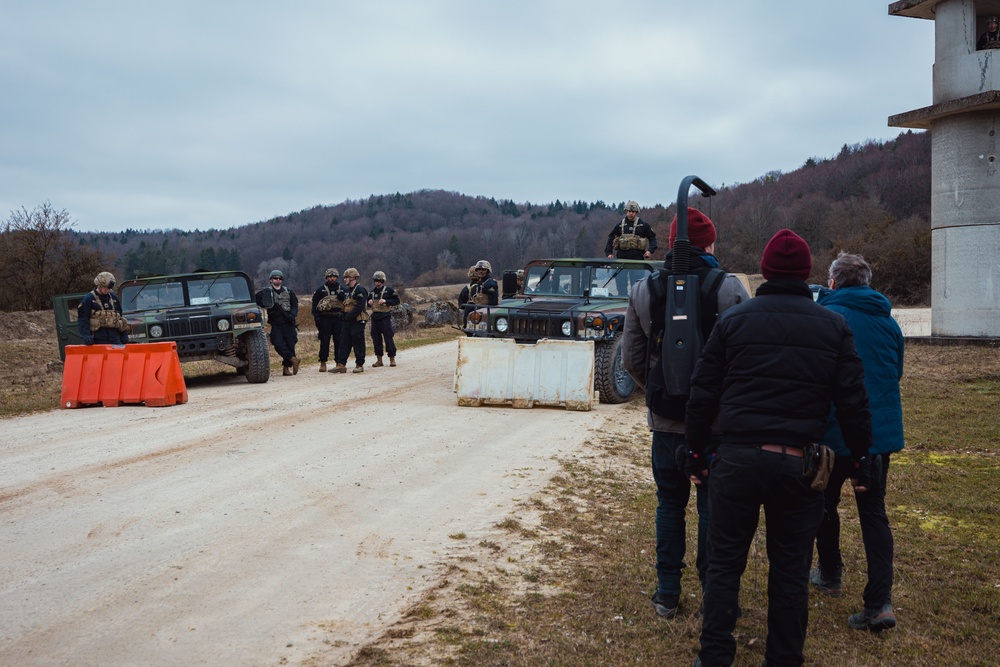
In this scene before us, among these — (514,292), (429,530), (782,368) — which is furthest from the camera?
(514,292)

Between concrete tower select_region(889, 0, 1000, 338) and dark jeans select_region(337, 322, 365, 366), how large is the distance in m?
11.6

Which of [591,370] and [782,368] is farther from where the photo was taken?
[591,370]

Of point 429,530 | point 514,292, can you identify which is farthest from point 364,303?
point 429,530

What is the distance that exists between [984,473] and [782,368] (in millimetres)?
5036

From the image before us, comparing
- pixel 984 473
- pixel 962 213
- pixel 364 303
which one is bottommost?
pixel 984 473

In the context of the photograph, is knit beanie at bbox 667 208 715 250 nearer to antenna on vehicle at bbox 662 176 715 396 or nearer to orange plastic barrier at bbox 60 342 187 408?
antenna on vehicle at bbox 662 176 715 396

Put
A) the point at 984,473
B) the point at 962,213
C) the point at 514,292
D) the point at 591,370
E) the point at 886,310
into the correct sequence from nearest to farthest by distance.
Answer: the point at 886,310, the point at 984,473, the point at 591,370, the point at 514,292, the point at 962,213

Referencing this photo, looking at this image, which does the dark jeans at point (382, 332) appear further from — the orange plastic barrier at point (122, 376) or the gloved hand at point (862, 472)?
the gloved hand at point (862, 472)

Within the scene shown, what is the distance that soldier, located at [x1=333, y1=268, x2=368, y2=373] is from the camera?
15.2 m

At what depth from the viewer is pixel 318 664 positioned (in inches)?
141

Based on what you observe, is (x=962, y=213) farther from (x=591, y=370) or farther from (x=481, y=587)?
(x=481, y=587)

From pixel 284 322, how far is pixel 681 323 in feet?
40.8

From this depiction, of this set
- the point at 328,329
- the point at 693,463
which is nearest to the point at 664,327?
the point at 693,463

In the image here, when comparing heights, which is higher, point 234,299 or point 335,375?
point 234,299
